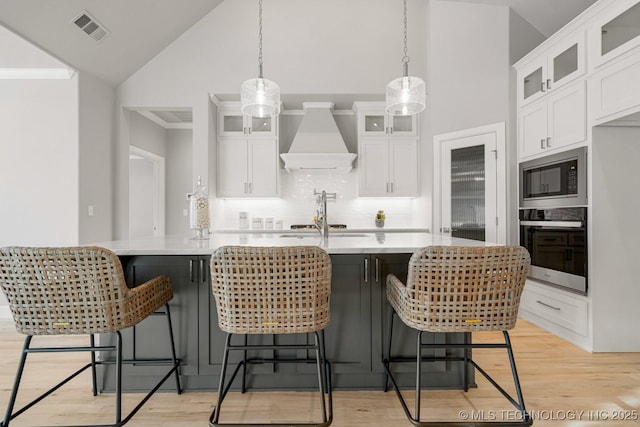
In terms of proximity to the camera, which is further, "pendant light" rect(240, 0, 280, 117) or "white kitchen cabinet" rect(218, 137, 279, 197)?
"white kitchen cabinet" rect(218, 137, 279, 197)

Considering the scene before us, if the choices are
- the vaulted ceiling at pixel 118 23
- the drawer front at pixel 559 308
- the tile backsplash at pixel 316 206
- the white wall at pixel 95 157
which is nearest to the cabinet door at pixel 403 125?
the tile backsplash at pixel 316 206

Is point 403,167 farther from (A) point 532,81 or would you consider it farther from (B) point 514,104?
(A) point 532,81

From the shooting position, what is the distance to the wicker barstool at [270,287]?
1575mm

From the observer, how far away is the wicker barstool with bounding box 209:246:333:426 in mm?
1575

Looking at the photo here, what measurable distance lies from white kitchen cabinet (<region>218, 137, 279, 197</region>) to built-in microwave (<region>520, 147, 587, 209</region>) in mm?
2901

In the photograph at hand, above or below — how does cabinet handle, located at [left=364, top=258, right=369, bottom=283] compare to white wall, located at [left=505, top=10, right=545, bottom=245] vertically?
below

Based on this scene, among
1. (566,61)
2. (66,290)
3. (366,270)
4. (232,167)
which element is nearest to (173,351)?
(66,290)

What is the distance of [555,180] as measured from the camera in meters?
3.10

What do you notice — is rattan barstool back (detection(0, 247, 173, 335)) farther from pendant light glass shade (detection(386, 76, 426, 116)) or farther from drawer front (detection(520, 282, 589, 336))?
drawer front (detection(520, 282, 589, 336))

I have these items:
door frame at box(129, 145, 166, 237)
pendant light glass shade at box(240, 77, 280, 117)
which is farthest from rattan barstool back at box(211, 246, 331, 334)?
door frame at box(129, 145, 166, 237)

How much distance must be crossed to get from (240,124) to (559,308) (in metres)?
4.08

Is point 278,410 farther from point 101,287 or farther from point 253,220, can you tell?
point 253,220

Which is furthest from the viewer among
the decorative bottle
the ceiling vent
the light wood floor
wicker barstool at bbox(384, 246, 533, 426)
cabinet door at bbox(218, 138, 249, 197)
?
cabinet door at bbox(218, 138, 249, 197)

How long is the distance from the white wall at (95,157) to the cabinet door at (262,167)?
5.38ft
